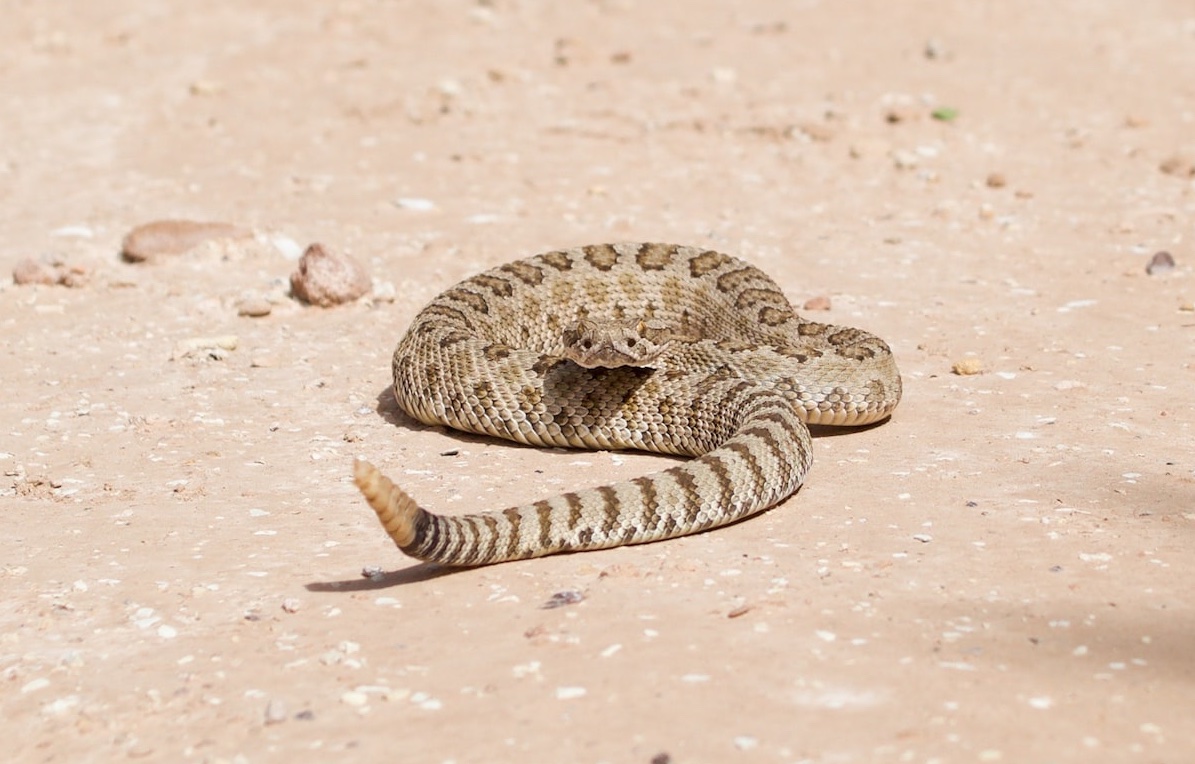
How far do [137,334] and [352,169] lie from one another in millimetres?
3880

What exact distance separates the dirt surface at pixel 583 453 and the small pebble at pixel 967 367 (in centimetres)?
2

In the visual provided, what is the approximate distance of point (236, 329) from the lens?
34.7 feet

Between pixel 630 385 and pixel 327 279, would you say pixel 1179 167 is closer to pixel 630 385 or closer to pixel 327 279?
pixel 630 385

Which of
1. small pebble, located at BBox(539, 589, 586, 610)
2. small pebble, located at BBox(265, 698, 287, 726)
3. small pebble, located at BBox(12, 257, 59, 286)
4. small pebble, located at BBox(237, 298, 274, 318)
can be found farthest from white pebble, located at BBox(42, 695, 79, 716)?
small pebble, located at BBox(12, 257, 59, 286)

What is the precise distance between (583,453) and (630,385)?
472 mm

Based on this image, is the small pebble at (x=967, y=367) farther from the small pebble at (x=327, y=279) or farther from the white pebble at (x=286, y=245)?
the white pebble at (x=286, y=245)

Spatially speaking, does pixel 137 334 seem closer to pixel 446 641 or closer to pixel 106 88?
pixel 446 641

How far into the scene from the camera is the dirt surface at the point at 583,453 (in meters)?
5.35

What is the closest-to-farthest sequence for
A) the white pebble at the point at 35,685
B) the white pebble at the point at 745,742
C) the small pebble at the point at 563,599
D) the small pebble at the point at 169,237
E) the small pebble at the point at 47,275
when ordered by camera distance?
the white pebble at the point at 745,742 → the white pebble at the point at 35,685 → the small pebble at the point at 563,599 → the small pebble at the point at 47,275 → the small pebble at the point at 169,237

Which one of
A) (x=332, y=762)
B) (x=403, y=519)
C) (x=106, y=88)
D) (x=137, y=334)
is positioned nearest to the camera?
(x=332, y=762)

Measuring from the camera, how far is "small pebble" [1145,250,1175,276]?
11.2 metres

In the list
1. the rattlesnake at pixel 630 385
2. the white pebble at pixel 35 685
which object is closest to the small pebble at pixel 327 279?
the rattlesnake at pixel 630 385

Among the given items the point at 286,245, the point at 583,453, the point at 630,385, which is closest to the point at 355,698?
the point at 583,453

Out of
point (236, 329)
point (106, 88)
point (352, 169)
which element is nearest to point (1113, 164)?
point (352, 169)
